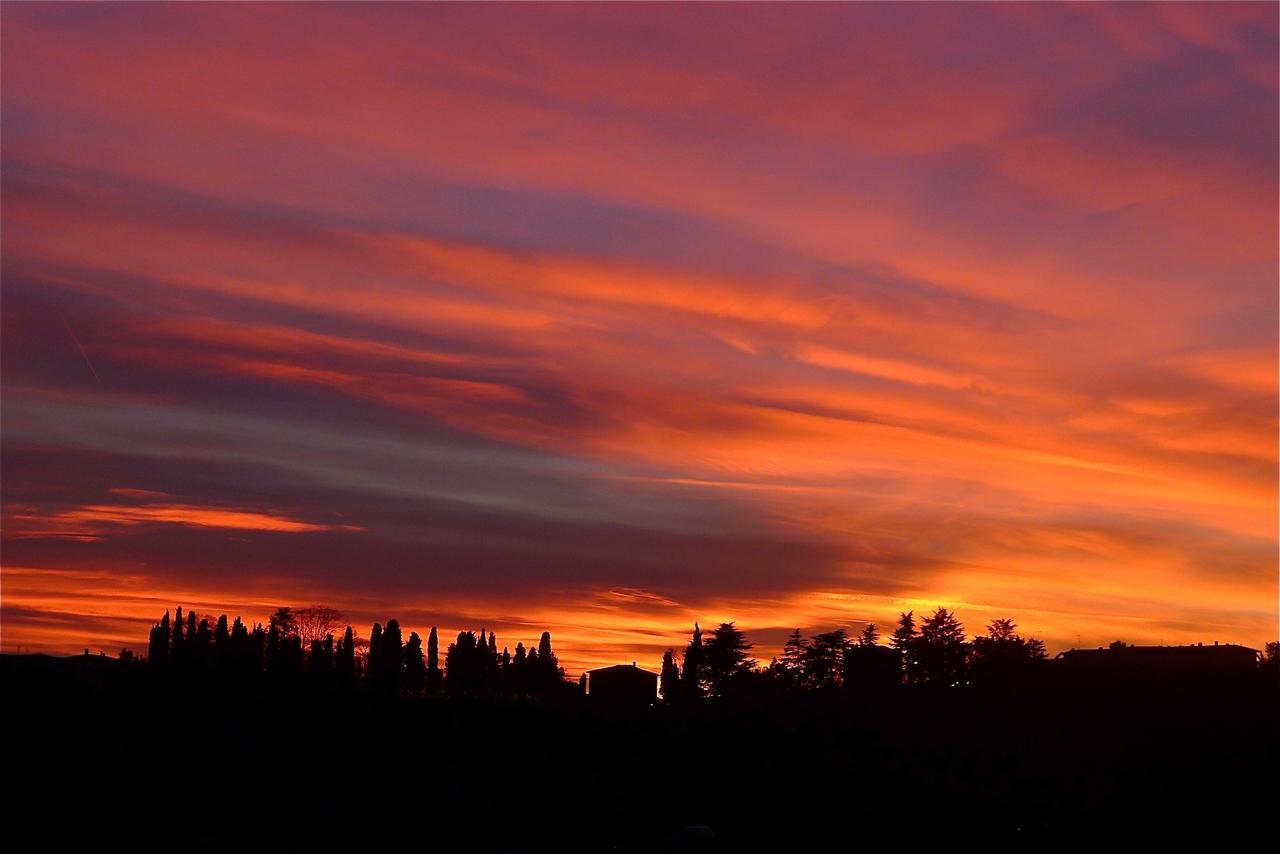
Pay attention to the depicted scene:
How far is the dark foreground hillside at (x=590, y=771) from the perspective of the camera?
154 ft

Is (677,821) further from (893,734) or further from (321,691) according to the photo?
(321,691)

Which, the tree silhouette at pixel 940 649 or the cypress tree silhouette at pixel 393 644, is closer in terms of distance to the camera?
the tree silhouette at pixel 940 649

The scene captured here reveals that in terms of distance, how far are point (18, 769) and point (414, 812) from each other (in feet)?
61.4

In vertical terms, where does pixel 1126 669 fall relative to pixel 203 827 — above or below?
above

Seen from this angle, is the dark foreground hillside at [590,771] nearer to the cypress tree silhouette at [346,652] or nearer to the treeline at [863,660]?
the treeline at [863,660]

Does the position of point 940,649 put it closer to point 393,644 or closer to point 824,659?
point 824,659

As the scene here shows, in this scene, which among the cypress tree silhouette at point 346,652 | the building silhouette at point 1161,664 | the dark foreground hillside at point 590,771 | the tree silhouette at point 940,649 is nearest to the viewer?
the dark foreground hillside at point 590,771

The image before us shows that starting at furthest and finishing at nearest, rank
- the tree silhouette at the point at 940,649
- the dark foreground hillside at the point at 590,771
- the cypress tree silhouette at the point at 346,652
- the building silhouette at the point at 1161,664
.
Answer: the cypress tree silhouette at the point at 346,652 → the tree silhouette at the point at 940,649 → the building silhouette at the point at 1161,664 → the dark foreground hillside at the point at 590,771

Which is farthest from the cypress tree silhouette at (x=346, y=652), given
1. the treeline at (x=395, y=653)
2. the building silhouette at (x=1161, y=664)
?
the building silhouette at (x=1161, y=664)

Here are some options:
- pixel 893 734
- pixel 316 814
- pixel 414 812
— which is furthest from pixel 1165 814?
pixel 316 814

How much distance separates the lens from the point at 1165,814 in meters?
49.0

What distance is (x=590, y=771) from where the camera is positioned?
58.8 m

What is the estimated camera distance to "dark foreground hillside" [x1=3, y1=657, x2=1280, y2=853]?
154 feet

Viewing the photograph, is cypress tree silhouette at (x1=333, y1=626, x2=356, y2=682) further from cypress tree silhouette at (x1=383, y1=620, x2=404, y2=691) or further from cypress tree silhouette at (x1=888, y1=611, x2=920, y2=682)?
cypress tree silhouette at (x1=888, y1=611, x2=920, y2=682)
